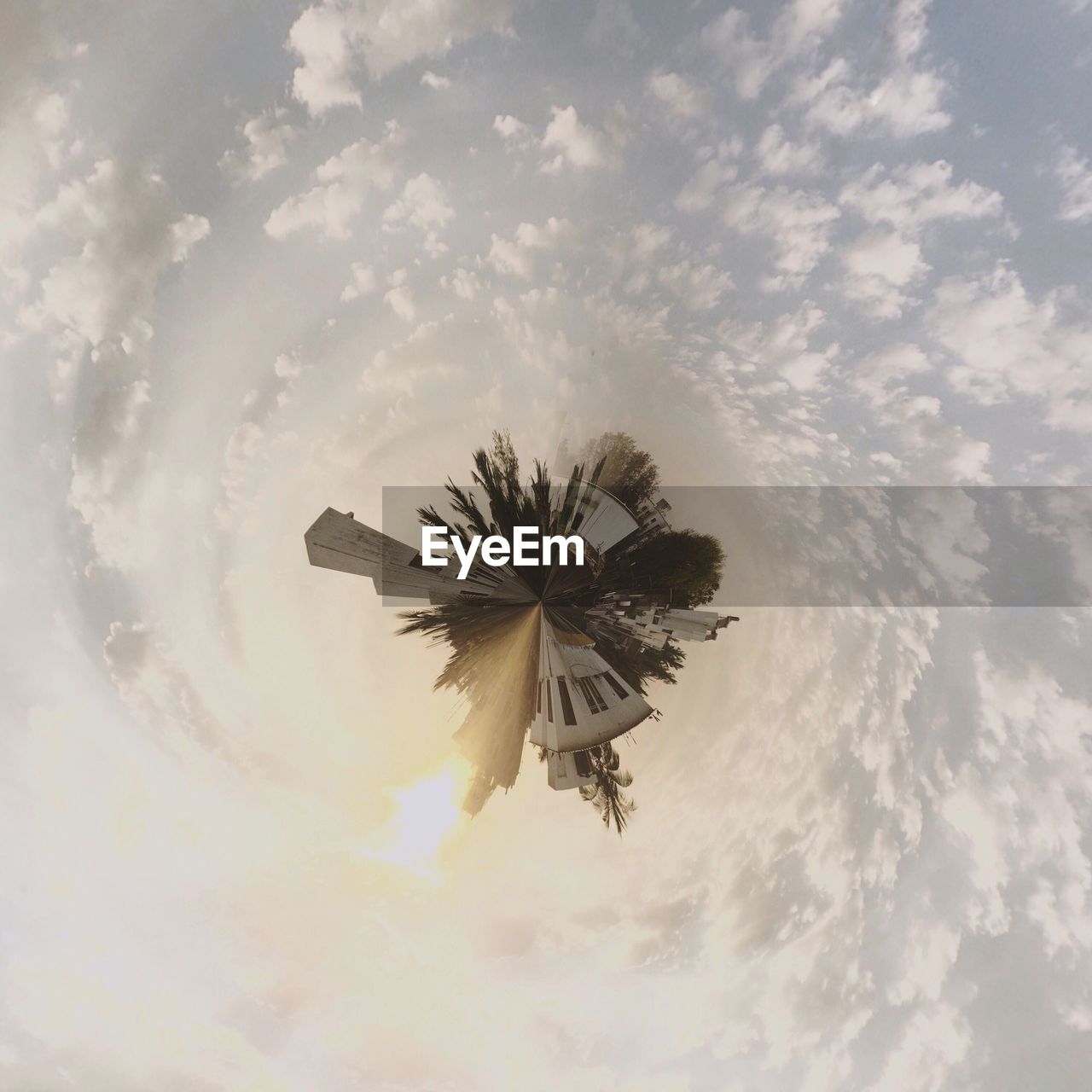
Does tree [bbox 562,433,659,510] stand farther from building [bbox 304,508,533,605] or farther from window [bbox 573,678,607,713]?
window [bbox 573,678,607,713]

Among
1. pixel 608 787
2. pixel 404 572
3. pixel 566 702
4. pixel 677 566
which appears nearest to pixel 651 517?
pixel 677 566

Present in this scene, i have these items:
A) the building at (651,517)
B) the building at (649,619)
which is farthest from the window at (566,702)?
the building at (651,517)

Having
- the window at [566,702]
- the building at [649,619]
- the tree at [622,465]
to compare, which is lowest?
the window at [566,702]

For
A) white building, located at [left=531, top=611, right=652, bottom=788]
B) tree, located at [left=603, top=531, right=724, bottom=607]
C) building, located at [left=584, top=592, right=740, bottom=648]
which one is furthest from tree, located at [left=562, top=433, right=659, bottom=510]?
white building, located at [left=531, top=611, right=652, bottom=788]

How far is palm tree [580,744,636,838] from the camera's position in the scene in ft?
27.8

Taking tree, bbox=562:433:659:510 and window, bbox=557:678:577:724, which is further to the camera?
tree, bbox=562:433:659:510

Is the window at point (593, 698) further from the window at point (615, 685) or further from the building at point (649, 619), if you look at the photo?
the building at point (649, 619)

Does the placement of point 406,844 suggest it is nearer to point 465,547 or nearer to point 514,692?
point 514,692

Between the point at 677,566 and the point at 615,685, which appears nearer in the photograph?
the point at 615,685

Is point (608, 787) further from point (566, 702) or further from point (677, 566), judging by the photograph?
point (677, 566)

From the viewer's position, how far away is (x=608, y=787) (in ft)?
28.5

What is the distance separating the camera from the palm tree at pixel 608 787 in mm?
8469

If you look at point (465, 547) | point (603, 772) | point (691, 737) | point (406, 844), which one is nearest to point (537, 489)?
point (465, 547)

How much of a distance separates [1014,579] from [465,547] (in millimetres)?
7478
